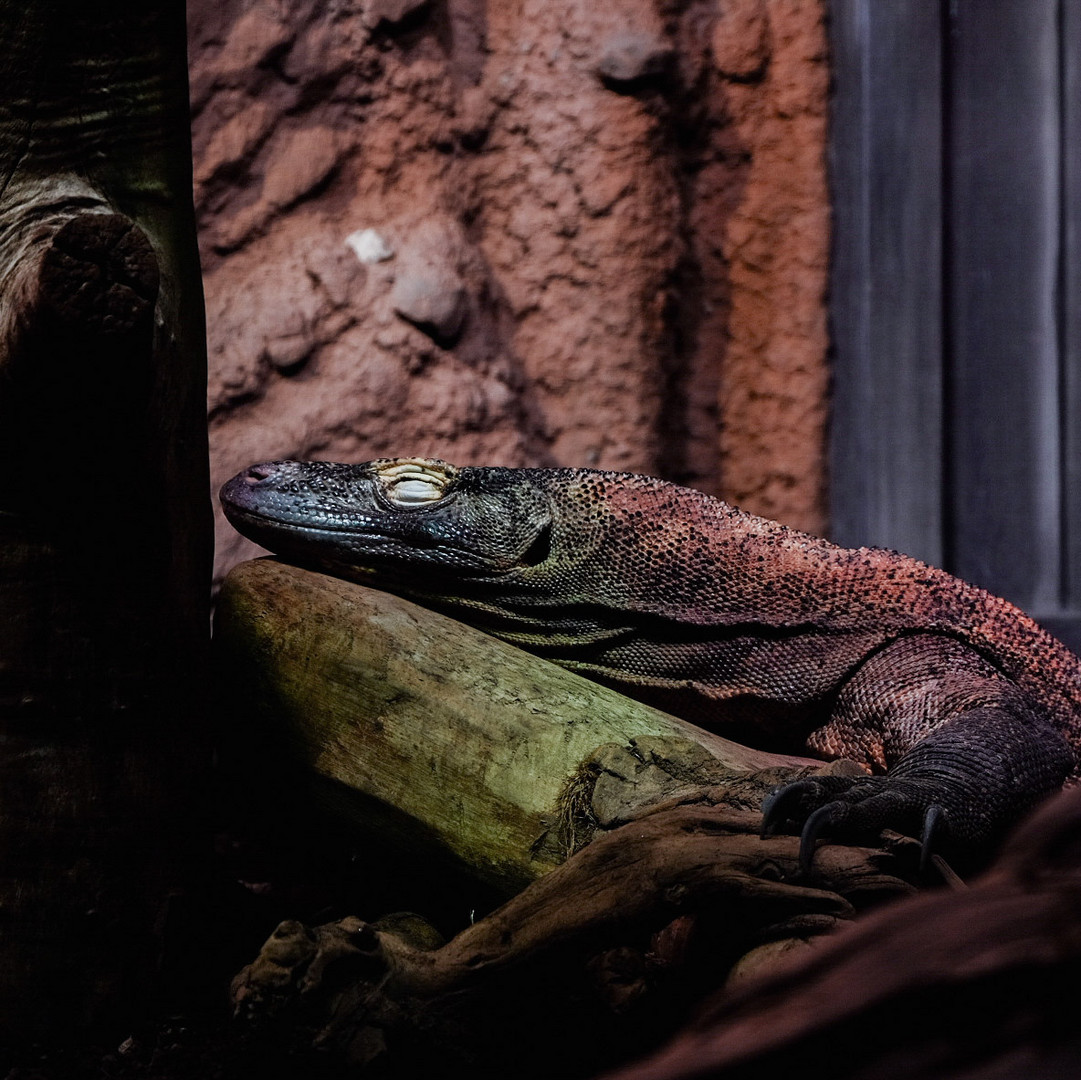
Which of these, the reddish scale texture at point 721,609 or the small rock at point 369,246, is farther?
the small rock at point 369,246

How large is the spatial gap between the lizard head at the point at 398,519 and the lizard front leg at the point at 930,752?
81 centimetres

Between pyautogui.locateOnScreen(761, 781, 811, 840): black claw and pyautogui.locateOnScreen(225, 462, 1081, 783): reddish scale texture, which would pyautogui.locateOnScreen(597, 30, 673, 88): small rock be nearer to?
pyautogui.locateOnScreen(225, 462, 1081, 783): reddish scale texture

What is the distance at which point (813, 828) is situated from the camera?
1.55m

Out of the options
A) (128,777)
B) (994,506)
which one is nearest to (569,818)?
(128,777)

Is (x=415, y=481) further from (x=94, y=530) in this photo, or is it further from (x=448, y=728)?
(x=94, y=530)

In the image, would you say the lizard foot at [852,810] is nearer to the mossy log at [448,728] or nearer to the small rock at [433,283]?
the mossy log at [448,728]

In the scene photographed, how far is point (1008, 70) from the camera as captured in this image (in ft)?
11.6

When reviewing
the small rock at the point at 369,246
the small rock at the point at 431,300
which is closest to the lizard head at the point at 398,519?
the small rock at the point at 431,300

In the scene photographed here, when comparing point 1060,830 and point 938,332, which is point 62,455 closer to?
point 1060,830

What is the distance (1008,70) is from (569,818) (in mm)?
2889

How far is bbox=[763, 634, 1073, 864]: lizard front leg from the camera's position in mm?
1650

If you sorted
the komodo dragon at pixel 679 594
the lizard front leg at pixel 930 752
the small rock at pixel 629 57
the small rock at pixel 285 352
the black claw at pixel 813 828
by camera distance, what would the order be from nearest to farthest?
the black claw at pixel 813 828 → the lizard front leg at pixel 930 752 → the komodo dragon at pixel 679 594 → the small rock at pixel 285 352 → the small rock at pixel 629 57

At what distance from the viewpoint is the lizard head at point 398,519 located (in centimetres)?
261

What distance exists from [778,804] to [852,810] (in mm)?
126
